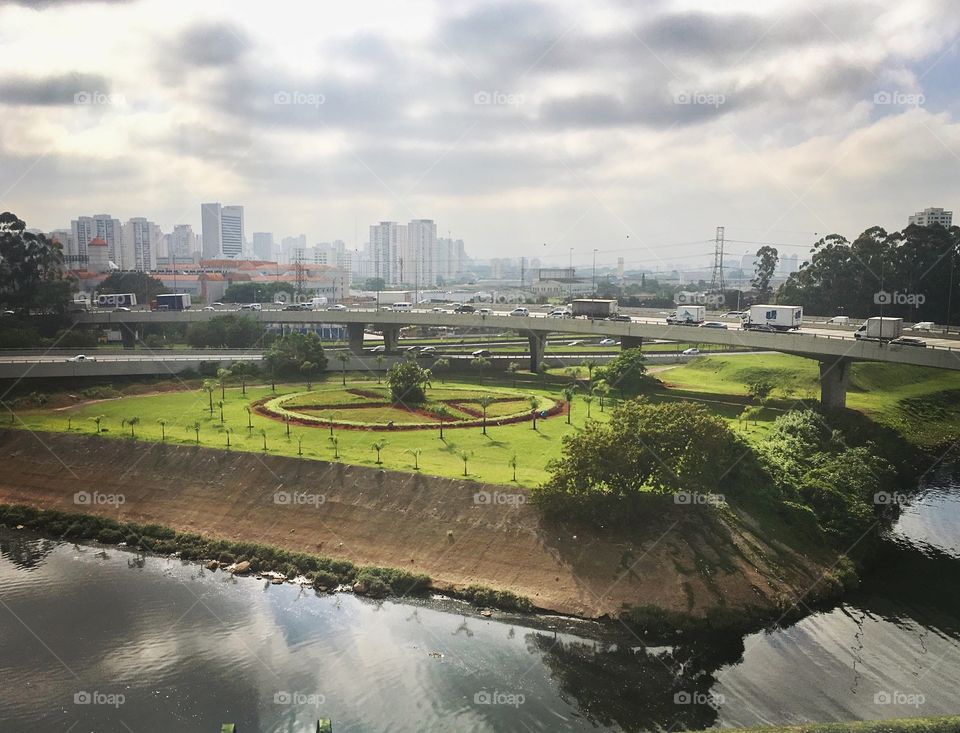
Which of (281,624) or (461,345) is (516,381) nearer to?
(461,345)

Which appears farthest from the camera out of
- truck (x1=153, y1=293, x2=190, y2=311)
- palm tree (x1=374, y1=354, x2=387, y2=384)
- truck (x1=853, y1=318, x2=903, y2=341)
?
truck (x1=153, y1=293, x2=190, y2=311)

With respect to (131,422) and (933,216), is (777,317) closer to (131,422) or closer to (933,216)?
(131,422)

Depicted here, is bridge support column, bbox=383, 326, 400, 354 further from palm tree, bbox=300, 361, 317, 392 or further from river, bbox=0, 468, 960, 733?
river, bbox=0, 468, 960, 733

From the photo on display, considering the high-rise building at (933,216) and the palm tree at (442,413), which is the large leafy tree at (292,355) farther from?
the high-rise building at (933,216)

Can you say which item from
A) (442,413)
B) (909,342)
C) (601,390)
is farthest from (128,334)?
(909,342)

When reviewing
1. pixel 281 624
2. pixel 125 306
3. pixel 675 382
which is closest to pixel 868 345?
pixel 675 382

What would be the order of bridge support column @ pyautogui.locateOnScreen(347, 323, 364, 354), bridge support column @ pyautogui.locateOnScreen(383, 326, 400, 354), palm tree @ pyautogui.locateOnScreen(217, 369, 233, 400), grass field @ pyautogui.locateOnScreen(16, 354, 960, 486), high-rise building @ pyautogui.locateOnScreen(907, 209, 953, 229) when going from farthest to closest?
high-rise building @ pyautogui.locateOnScreen(907, 209, 953, 229), bridge support column @ pyautogui.locateOnScreen(383, 326, 400, 354), bridge support column @ pyautogui.locateOnScreen(347, 323, 364, 354), palm tree @ pyautogui.locateOnScreen(217, 369, 233, 400), grass field @ pyautogui.locateOnScreen(16, 354, 960, 486)

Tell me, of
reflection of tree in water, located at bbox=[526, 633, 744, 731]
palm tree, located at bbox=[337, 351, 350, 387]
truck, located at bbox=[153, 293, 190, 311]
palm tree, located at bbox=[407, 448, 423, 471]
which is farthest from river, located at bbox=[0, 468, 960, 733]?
truck, located at bbox=[153, 293, 190, 311]
